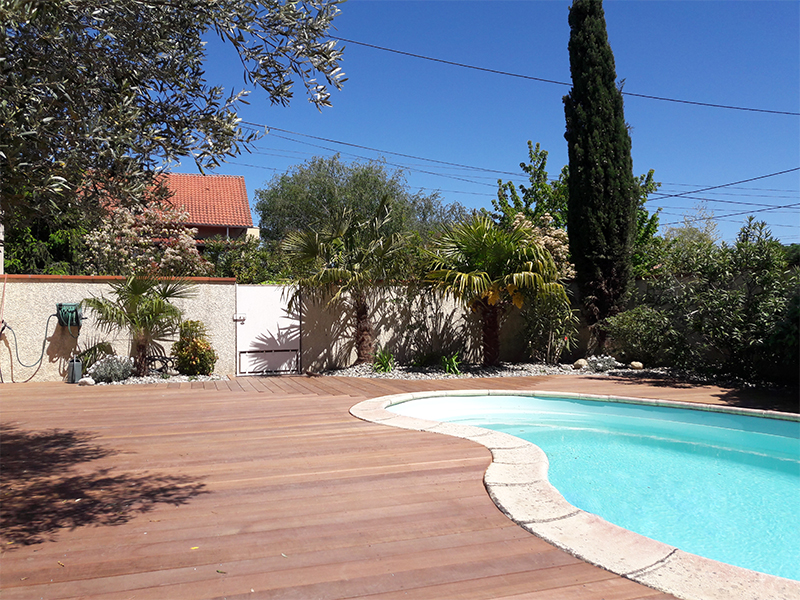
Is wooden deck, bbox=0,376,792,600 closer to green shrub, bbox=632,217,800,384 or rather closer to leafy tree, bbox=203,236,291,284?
green shrub, bbox=632,217,800,384

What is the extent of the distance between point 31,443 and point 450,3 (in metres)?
9.79

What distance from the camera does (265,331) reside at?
1091cm

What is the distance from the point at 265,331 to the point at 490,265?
459 centimetres

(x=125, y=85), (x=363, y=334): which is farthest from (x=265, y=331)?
(x=125, y=85)

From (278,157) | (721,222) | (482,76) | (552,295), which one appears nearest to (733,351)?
(552,295)

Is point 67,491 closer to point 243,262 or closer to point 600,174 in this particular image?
point 600,174

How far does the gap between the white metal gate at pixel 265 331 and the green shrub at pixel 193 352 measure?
29.1 inches

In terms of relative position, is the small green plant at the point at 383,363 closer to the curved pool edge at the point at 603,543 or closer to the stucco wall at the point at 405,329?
the stucco wall at the point at 405,329

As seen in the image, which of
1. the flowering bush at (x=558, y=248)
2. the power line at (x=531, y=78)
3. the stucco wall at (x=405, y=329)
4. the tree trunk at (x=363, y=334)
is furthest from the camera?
the power line at (x=531, y=78)

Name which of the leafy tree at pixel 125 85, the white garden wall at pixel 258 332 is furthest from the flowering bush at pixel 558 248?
the leafy tree at pixel 125 85

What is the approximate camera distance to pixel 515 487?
3.85m

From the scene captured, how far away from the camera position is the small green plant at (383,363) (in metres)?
10.8

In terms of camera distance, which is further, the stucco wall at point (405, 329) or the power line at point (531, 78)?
the power line at point (531, 78)

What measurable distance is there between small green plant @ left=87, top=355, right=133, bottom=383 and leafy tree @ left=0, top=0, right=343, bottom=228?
20.7ft
